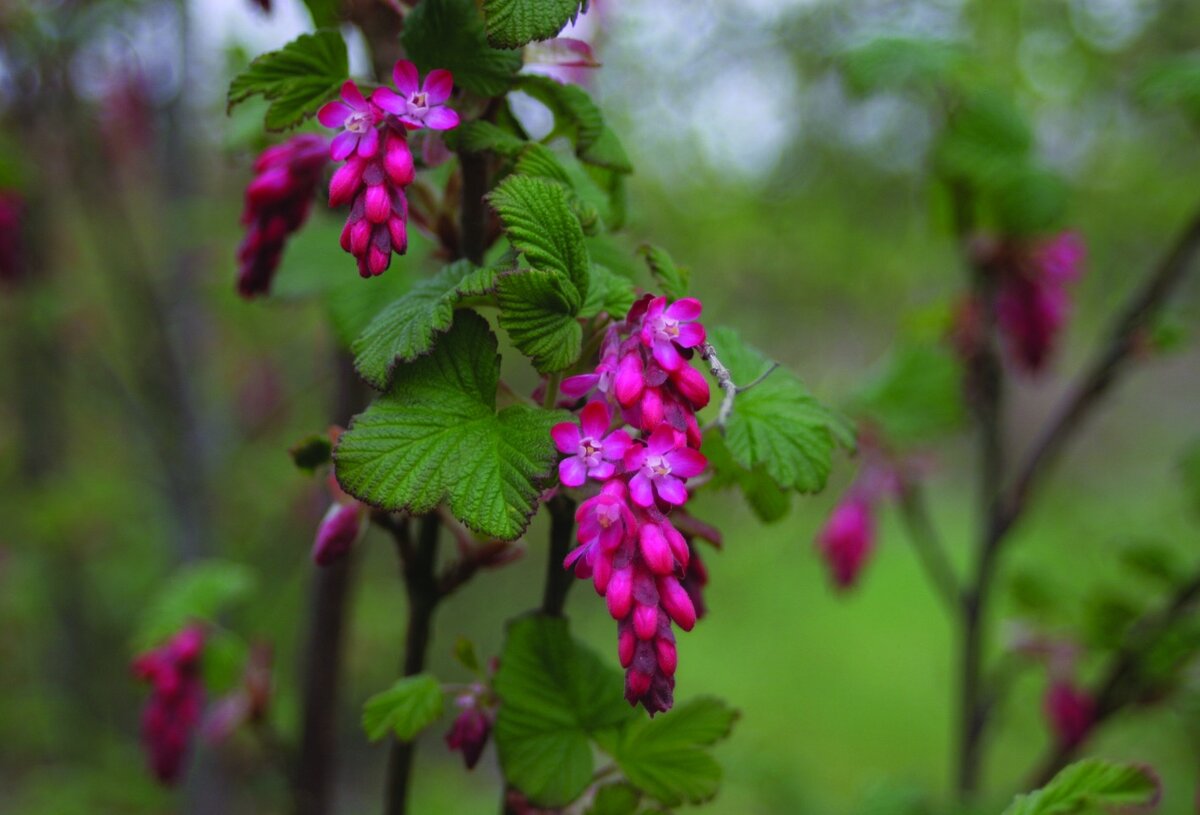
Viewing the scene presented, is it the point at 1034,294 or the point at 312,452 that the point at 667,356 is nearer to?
the point at 312,452

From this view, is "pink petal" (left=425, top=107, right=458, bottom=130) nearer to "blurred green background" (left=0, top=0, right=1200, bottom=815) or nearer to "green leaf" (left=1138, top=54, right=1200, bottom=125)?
"blurred green background" (left=0, top=0, right=1200, bottom=815)

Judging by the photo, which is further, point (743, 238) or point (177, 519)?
point (743, 238)

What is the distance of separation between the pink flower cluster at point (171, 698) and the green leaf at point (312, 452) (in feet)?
2.02

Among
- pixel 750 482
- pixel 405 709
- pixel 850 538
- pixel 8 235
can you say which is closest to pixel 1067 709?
pixel 850 538

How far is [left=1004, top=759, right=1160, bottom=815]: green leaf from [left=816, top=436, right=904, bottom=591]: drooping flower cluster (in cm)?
104

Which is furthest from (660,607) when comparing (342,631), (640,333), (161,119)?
(161,119)

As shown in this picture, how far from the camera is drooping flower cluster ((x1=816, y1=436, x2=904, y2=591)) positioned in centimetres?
174

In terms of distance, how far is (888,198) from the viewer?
2.84 m

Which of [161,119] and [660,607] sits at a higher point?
[161,119]

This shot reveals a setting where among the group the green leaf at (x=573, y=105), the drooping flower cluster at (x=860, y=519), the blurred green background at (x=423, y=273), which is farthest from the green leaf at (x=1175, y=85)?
the green leaf at (x=573, y=105)

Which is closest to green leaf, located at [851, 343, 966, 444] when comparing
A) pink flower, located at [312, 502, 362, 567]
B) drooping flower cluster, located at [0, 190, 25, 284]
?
pink flower, located at [312, 502, 362, 567]

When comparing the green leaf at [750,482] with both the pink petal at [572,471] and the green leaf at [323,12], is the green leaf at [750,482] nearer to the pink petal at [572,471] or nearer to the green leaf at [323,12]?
the pink petal at [572,471]

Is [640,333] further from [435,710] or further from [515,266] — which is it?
[435,710]

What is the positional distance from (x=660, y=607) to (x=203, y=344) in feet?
7.14
